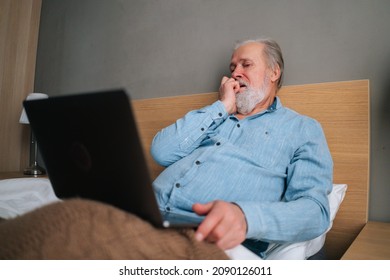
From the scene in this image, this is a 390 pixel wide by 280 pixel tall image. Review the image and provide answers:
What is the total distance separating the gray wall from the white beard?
0.25 meters

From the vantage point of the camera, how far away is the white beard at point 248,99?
1.11 m

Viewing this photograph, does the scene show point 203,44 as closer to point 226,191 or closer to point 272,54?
point 272,54

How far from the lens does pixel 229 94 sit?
111 cm

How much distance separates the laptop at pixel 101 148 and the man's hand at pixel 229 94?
653 mm

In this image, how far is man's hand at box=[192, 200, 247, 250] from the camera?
0.50m

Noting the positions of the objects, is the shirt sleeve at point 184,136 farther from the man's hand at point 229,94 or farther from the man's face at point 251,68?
the man's face at point 251,68

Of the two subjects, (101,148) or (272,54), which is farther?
(272,54)

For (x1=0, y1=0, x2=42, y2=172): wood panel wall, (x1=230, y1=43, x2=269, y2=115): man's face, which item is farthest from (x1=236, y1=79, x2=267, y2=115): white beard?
(x1=0, y1=0, x2=42, y2=172): wood panel wall

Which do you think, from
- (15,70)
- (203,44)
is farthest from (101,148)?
(15,70)

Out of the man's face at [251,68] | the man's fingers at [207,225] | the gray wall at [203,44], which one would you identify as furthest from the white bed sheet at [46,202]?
the man's face at [251,68]

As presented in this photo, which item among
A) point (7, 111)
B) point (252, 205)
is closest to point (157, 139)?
point (252, 205)

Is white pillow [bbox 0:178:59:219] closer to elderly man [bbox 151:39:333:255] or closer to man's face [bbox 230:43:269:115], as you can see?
elderly man [bbox 151:39:333:255]

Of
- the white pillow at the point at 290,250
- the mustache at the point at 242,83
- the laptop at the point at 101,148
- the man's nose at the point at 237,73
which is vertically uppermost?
the man's nose at the point at 237,73

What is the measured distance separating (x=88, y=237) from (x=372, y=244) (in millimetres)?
716
